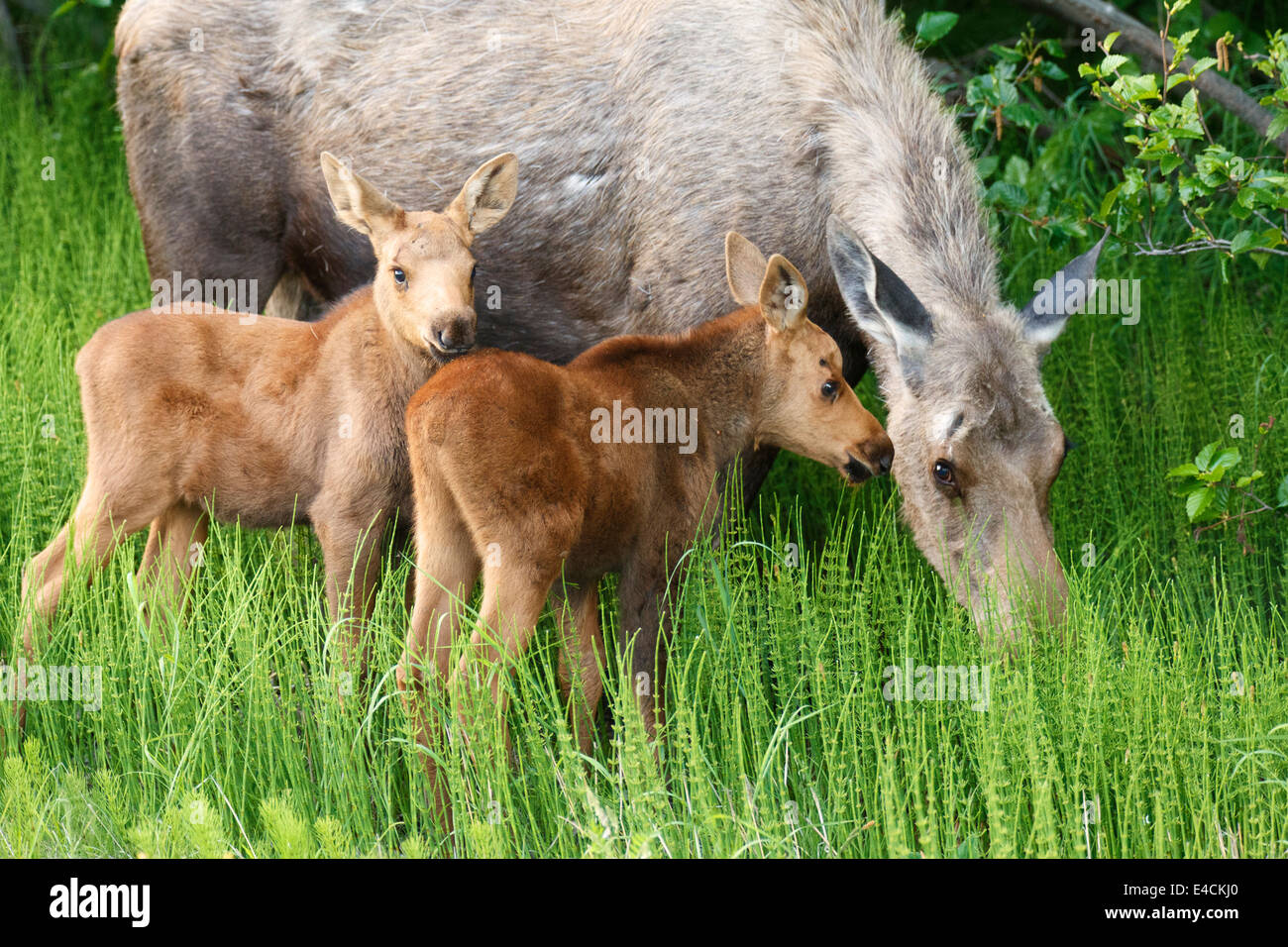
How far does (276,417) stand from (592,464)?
4.33 feet

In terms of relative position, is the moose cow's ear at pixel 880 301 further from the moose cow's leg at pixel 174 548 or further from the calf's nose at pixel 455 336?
the moose cow's leg at pixel 174 548

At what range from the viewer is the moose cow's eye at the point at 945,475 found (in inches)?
202

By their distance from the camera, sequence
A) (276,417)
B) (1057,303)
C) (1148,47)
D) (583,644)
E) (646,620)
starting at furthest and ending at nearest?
(1148,47)
(1057,303)
(276,417)
(583,644)
(646,620)

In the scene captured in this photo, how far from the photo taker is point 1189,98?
5.26 m

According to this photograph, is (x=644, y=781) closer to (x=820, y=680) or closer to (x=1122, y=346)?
(x=820, y=680)

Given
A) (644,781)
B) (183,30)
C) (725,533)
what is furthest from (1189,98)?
(183,30)

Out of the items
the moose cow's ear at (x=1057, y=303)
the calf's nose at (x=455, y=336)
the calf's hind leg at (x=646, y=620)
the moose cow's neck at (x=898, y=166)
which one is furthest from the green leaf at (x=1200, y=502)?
the calf's nose at (x=455, y=336)

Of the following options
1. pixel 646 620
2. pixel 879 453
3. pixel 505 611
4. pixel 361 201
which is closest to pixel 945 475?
pixel 879 453

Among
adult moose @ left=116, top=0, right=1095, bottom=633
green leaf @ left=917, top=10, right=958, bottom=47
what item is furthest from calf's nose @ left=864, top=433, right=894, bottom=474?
green leaf @ left=917, top=10, right=958, bottom=47

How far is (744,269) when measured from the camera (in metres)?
5.24

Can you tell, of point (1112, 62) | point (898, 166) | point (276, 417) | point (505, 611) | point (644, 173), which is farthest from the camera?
point (644, 173)

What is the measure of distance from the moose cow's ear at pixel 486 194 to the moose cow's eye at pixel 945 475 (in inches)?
70.2

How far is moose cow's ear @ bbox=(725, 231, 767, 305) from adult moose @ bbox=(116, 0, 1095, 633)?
0.92 feet

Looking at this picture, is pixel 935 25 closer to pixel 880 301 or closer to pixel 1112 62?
pixel 1112 62
